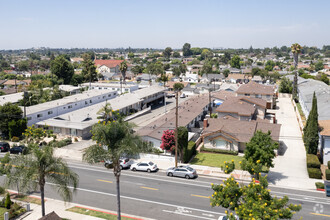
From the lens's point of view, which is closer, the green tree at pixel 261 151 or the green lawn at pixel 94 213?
the green lawn at pixel 94 213

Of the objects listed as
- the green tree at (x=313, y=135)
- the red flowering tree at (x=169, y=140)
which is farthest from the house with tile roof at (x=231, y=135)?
the red flowering tree at (x=169, y=140)

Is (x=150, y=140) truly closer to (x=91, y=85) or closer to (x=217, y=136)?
(x=217, y=136)

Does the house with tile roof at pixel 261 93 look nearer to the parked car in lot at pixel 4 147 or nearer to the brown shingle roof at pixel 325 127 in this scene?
the brown shingle roof at pixel 325 127

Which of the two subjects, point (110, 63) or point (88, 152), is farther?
point (110, 63)

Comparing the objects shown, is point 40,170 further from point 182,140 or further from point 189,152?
point 189,152

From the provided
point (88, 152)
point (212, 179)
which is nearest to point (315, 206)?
point (212, 179)

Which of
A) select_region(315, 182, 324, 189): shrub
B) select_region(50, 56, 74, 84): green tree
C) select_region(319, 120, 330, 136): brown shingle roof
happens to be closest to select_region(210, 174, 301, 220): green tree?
select_region(315, 182, 324, 189): shrub
